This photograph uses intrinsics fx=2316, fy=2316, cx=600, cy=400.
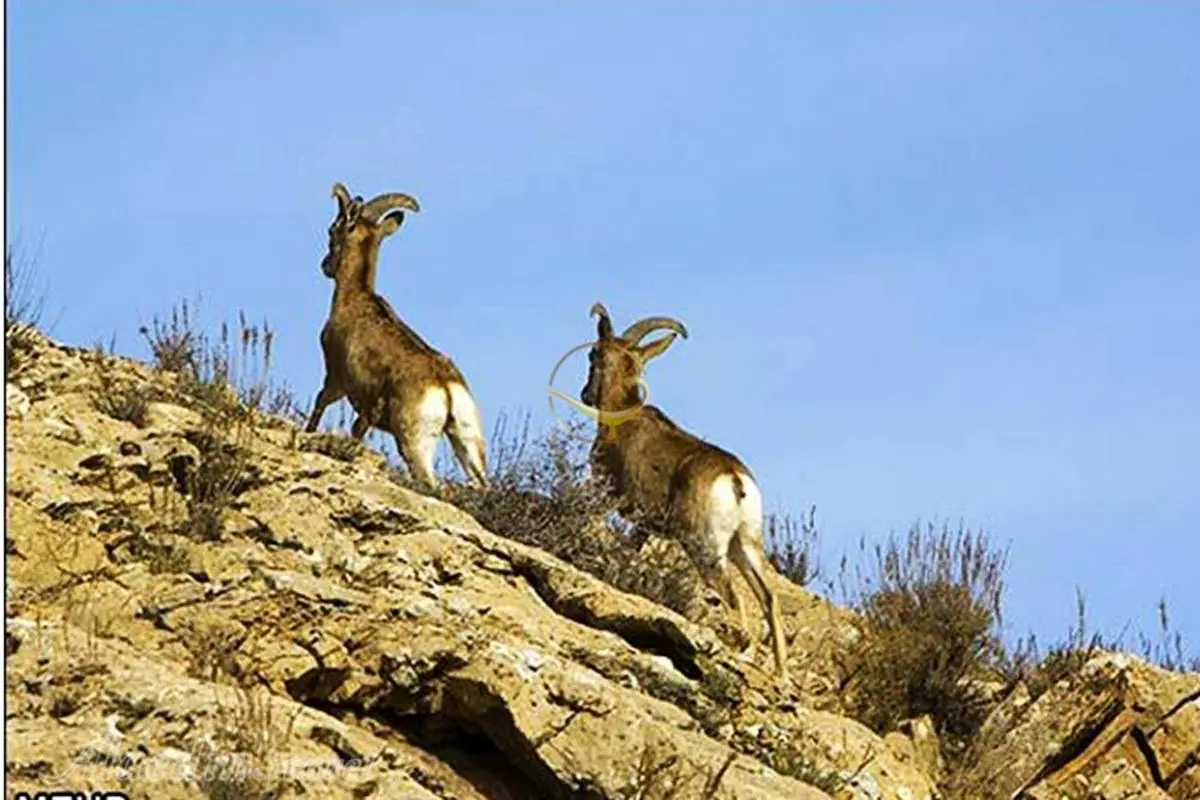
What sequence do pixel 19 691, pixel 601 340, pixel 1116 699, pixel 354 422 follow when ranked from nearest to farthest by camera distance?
1. pixel 19 691
2. pixel 1116 699
3. pixel 354 422
4. pixel 601 340

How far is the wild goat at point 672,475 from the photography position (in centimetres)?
1588

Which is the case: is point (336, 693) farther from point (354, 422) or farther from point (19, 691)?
point (354, 422)

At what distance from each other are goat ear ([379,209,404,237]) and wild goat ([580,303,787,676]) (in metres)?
1.73

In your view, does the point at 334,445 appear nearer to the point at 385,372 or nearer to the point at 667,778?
the point at 385,372

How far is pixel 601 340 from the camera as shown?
18.4 m

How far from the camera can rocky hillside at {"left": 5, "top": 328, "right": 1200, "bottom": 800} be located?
9.52 m

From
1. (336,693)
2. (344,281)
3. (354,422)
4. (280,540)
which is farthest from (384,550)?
(344,281)

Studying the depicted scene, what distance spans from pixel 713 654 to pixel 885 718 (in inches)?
107

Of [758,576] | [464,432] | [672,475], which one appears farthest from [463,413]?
[758,576]

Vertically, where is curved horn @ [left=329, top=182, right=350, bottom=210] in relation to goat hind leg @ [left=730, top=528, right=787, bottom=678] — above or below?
above

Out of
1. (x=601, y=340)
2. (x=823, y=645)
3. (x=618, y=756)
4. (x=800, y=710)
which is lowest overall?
(x=618, y=756)

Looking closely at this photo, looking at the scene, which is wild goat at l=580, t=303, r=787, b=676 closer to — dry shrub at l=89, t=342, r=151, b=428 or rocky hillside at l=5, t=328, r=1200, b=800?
rocky hillside at l=5, t=328, r=1200, b=800

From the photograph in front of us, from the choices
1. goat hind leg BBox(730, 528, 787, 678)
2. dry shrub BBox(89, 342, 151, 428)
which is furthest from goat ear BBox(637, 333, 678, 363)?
dry shrub BBox(89, 342, 151, 428)

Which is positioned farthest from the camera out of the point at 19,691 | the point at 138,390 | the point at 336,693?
the point at 138,390
